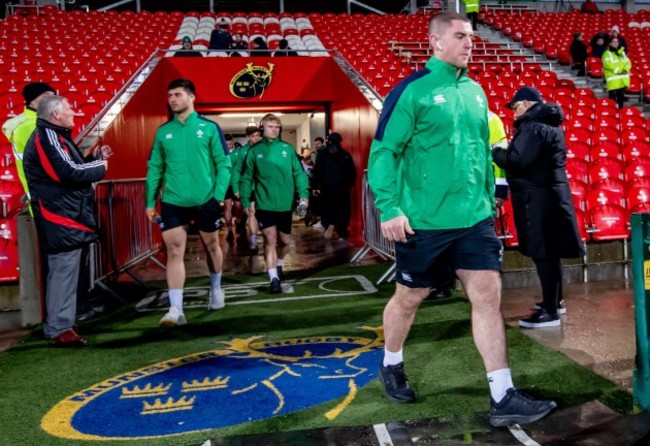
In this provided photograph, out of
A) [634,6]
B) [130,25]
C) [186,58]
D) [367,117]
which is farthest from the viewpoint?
[634,6]

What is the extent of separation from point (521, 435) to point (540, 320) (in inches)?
83.6

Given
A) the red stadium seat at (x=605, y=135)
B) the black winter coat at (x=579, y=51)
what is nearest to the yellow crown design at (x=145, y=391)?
the red stadium seat at (x=605, y=135)

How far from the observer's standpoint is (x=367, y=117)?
37.1ft

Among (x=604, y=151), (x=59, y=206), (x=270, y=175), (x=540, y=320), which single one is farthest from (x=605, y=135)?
(x=59, y=206)

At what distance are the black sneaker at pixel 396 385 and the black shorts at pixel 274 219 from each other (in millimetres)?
3602

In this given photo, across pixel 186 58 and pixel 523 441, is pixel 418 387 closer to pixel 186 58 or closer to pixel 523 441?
pixel 523 441

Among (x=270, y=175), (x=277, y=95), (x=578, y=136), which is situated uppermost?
(x=277, y=95)

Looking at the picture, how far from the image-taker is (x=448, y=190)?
3043 mm

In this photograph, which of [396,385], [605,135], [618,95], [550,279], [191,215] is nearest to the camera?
[396,385]

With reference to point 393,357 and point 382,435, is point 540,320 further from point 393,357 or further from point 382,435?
point 382,435

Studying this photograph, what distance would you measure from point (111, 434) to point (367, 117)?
8922mm

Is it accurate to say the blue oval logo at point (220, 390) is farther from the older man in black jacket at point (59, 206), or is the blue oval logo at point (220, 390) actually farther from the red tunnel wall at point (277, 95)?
the red tunnel wall at point (277, 95)

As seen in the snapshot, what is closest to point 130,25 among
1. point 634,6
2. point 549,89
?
point 549,89

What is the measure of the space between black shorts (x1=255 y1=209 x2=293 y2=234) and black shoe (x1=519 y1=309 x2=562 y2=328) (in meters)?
2.96
